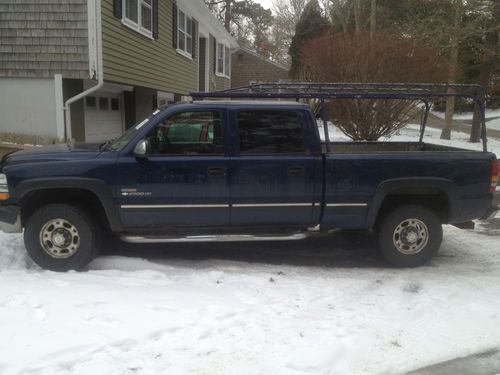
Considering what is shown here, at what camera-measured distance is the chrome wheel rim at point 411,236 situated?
17.7 ft

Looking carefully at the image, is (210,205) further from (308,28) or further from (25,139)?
(308,28)

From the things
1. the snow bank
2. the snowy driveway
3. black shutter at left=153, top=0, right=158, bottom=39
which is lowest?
the snowy driveway

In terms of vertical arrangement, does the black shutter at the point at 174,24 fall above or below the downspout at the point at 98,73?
above

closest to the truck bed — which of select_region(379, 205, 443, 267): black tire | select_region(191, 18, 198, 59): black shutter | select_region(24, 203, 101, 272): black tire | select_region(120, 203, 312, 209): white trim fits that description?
select_region(379, 205, 443, 267): black tire

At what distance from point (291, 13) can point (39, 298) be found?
161 feet

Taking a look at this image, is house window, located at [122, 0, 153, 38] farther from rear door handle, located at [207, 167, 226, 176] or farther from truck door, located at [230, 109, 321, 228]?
rear door handle, located at [207, 167, 226, 176]

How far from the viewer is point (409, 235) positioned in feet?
17.7

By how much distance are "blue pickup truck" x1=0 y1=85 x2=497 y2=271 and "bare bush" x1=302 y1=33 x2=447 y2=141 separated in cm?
753

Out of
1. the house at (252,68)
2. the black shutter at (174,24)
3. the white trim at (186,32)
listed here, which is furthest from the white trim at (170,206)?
the house at (252,68)

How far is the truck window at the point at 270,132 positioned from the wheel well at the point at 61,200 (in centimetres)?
169

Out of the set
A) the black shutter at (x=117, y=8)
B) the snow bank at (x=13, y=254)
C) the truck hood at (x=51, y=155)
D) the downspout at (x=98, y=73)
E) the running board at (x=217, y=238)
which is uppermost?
the black shutter at (x=117, y=8)

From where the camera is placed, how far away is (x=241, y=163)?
504cm

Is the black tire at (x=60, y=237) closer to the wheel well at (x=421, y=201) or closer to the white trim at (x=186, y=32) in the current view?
the wheel well at (x=421, y=201)

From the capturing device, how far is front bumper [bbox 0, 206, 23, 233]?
192 inches
